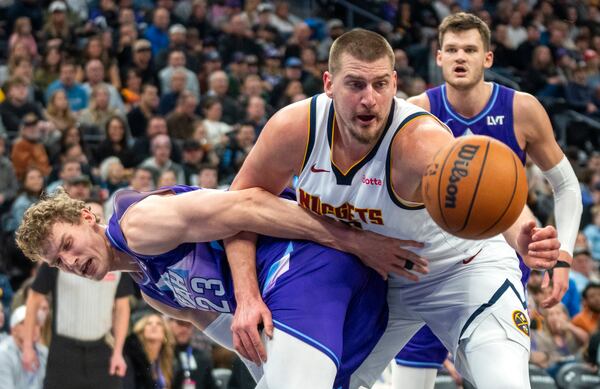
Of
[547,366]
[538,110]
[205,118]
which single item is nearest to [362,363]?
[538,110]

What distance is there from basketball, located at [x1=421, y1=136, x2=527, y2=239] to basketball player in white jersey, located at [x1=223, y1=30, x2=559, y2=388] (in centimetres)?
19

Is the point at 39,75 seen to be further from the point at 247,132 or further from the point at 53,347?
the point at 53,347

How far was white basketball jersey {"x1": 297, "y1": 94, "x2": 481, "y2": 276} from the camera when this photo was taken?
13.0 ft

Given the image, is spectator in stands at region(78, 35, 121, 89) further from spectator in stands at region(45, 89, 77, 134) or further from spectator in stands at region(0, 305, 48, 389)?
spectator in stands at region(0, 305, 48, 389)

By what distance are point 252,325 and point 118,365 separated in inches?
129

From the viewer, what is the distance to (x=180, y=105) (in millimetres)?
10578

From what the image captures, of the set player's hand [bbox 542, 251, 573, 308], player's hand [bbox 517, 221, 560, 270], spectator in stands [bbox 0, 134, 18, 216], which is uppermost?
player's hand [bbox 517, 221, 560, 270]

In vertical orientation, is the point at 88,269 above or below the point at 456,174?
below

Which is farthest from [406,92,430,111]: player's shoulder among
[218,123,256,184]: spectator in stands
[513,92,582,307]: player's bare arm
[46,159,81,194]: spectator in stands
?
[218,123,256,184]: spectator in stands

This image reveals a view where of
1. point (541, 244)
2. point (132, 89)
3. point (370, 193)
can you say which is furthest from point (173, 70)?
point (541, 244)

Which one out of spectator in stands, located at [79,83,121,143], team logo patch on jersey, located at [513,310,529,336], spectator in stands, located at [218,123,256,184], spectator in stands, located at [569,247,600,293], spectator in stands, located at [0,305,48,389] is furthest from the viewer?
spectator in stands, located at [79,83,121,143]

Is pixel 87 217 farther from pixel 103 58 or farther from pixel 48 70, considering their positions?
pixel 103 58

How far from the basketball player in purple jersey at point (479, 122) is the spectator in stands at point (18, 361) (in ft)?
10.4

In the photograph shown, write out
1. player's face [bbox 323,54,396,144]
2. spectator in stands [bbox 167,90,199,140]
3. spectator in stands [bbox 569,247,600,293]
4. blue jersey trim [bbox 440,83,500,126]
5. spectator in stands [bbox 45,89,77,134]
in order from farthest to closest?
spectator in stands [bbox 167,90,199,140]
spectator in stands [bbox 45,89,77,134]
spectator in stands [bbox 569,247,600,293]
blue jersey trim [bbox 440,83,500,126]
player's face [bbox 323,54,396,144]
